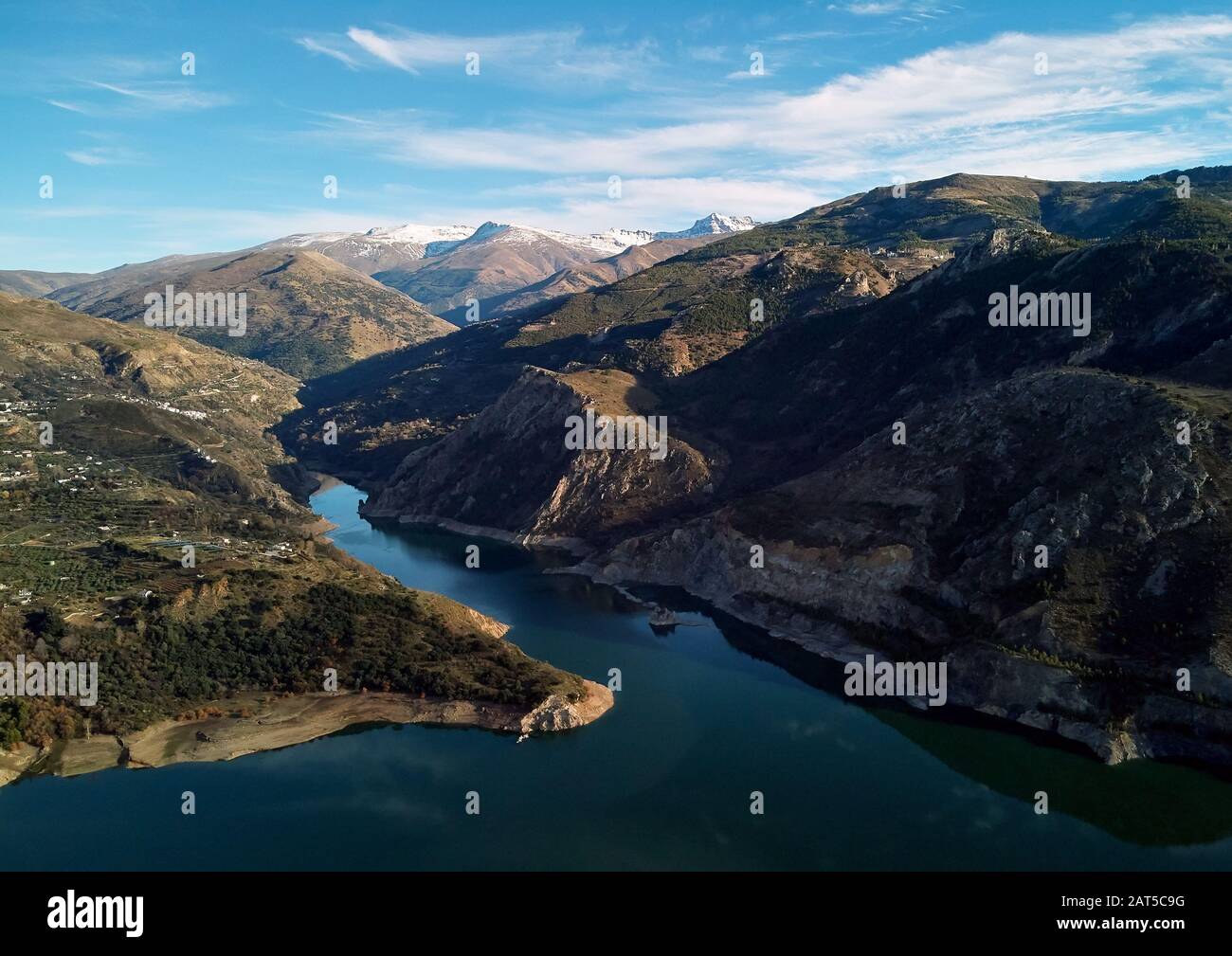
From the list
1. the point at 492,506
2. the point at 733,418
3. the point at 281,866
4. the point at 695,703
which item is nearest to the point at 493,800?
the point at 281,866

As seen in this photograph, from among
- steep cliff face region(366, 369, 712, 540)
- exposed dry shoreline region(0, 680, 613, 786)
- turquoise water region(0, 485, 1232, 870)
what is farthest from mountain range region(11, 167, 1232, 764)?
exposed dry shoreline region(0, 680, 613, 786)

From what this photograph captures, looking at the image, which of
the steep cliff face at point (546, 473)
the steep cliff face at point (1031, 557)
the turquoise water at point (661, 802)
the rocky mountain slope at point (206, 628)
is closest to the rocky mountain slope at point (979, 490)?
the steep cliff face at point (1031, 557)

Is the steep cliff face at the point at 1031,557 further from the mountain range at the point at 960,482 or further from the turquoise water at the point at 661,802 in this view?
the turquoise water at the point at 661,802

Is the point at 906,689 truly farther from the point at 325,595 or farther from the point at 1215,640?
the point at 325,595

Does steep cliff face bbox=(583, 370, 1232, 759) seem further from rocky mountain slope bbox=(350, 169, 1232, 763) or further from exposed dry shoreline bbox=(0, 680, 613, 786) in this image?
exposed dry shoreline bbox=(0, 680, 613, 786)

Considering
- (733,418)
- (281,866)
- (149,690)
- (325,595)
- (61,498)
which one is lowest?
(281,866)

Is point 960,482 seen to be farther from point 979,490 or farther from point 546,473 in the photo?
point 546,473
